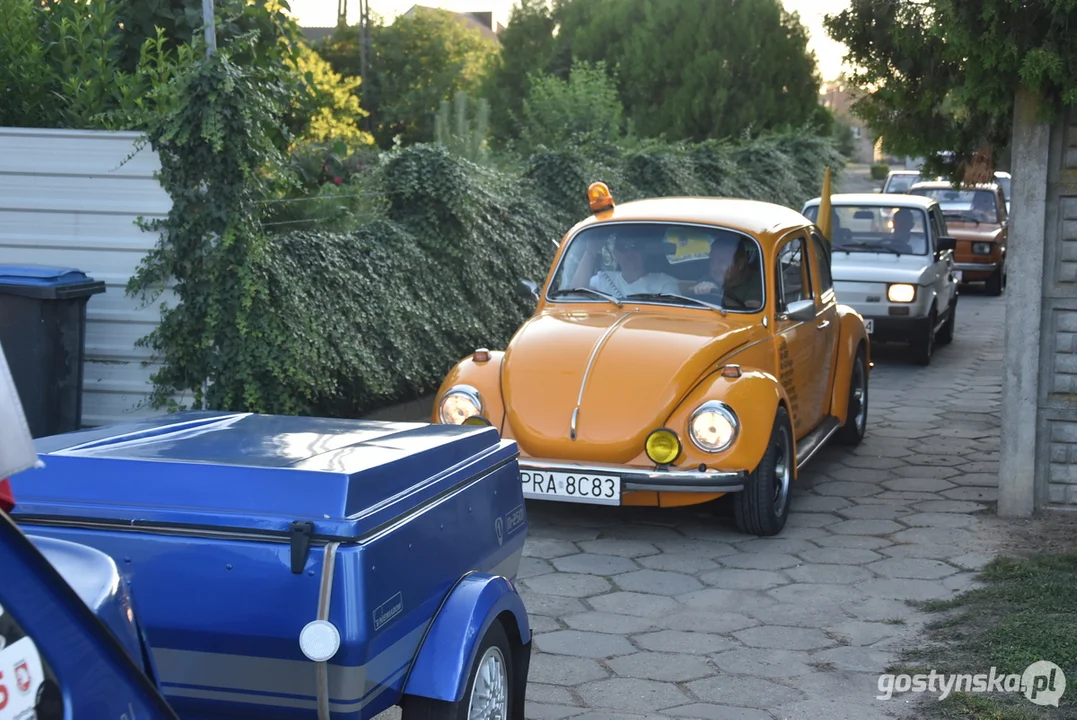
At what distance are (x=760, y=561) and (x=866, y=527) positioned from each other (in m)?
0.98

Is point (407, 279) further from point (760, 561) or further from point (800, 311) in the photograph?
point (760, 561)

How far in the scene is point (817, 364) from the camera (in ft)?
26.2

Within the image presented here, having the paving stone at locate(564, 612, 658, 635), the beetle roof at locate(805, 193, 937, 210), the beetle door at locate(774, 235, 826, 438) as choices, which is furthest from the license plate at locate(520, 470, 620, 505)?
the beetle roof at locate(805, 193, 937, 210)

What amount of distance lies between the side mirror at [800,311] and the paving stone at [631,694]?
10.3ft

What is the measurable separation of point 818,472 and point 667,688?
3.98 metres

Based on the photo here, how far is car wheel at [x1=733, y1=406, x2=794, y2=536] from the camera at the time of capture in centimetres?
640

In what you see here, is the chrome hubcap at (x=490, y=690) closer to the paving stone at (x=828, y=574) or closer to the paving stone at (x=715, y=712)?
the paving stone at (x=715, y=712)

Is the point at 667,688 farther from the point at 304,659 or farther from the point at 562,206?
the point at 562,206

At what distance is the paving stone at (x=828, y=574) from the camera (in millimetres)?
5930

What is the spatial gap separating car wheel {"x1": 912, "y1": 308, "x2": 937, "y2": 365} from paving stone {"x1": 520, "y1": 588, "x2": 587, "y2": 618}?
26.7ft

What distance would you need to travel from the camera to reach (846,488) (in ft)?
25.7

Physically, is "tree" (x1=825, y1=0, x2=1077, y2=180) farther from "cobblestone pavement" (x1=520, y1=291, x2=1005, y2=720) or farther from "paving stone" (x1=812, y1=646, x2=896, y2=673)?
"paving stone" (x1=812, y1=646, x2=896, y2=673)

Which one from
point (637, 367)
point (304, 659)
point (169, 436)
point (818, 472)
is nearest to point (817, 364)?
point (818, 472)

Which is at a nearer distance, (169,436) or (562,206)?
(169,436)
